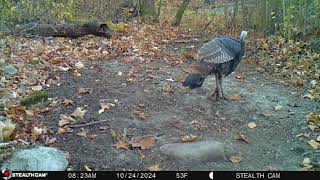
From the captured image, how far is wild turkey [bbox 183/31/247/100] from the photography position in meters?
6.67

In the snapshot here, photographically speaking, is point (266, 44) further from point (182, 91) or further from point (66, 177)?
point (66, 177)

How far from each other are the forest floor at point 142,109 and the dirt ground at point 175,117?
12 millimetres

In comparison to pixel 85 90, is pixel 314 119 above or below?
below

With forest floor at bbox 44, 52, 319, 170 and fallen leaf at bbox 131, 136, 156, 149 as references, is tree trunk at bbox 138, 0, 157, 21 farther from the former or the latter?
fallen leaf at bbox 131, 136, 156, 149

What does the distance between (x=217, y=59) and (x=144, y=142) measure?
1.99 m

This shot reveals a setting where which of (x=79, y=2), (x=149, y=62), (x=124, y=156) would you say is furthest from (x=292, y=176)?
(x=79, y=2)

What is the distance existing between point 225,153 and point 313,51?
5.11 metres

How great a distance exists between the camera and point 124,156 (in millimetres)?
4980

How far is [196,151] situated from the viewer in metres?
4.98

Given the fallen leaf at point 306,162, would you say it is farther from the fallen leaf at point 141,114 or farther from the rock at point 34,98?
the rock at point 34,98

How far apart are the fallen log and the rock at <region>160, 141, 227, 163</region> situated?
5949mm

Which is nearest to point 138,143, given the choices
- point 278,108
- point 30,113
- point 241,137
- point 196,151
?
point 196,151

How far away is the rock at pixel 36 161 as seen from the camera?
4410 mm

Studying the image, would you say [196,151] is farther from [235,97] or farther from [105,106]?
[235,97]
